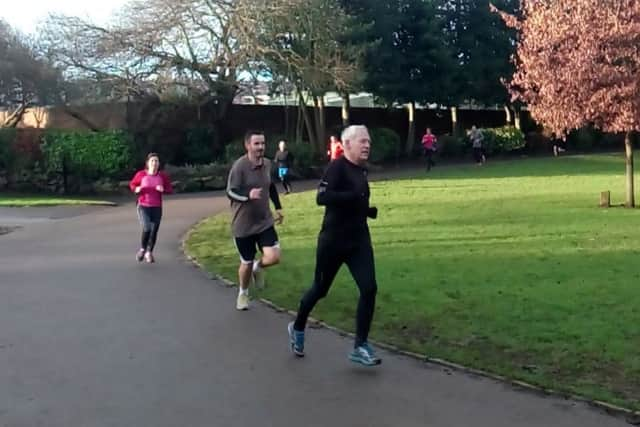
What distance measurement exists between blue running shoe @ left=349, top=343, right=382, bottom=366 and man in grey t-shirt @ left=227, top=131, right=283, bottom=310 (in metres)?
2.45

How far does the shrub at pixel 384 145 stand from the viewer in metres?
38.5

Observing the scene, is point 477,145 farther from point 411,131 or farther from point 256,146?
point 256,146

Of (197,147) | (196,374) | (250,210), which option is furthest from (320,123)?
(196,374)

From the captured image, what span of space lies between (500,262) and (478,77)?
3178 cm

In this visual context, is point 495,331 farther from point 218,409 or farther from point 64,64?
point 64,64

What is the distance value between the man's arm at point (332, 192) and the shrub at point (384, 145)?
103 feet

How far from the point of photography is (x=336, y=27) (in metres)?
32.9

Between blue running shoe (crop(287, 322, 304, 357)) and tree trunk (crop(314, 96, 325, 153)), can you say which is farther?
tree trunk (crop(314, 96, 325, 153))

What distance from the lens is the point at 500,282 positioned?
33.4 feet

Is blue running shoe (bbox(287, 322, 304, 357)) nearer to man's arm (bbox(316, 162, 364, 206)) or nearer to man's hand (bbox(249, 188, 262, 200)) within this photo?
man's arm (bbox(316, 162, 364, 206))

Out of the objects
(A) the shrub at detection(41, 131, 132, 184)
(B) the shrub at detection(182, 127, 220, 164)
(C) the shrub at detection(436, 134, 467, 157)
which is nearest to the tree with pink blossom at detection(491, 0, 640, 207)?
(A) the shrub at detection(41, 131, 132, 184)

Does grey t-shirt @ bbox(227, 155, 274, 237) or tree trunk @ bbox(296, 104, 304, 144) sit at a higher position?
tree trunk @ bbox(296, 104, 304, 144)

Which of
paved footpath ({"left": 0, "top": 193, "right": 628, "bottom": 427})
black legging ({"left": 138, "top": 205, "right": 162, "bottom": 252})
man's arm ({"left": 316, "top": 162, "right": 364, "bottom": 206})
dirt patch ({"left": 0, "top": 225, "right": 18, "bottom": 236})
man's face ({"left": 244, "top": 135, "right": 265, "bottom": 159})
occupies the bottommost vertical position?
dirt patch ({"left": 0, "top": 225, "right": 18, "bottom": 236})

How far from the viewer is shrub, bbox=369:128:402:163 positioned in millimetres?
38500
